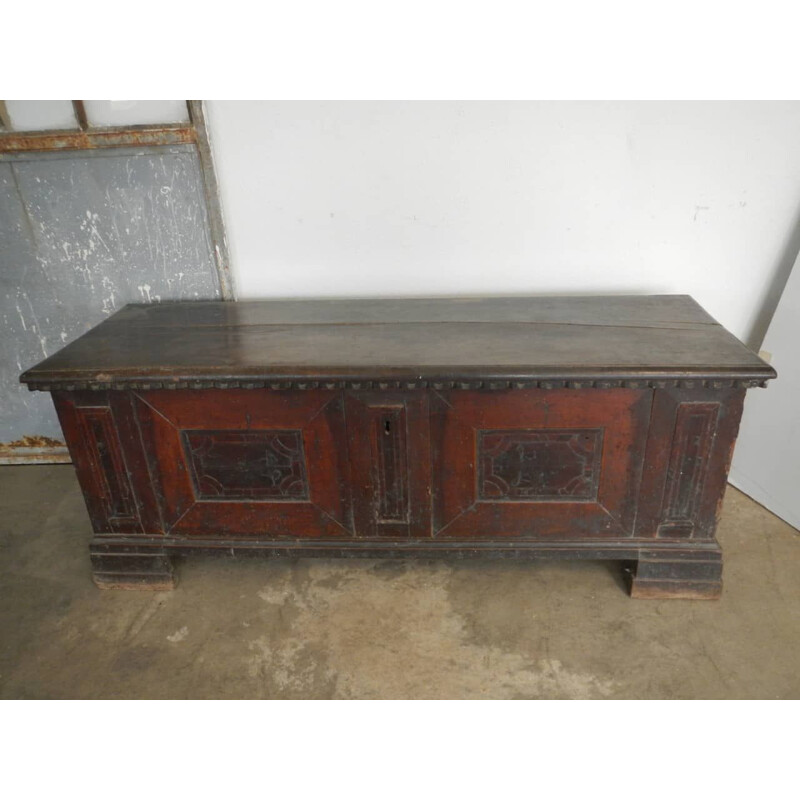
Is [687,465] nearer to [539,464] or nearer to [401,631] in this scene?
[539,464]


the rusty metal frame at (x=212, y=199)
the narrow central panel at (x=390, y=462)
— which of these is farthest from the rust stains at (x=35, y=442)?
the narrow central panel at (x=390, y=462)

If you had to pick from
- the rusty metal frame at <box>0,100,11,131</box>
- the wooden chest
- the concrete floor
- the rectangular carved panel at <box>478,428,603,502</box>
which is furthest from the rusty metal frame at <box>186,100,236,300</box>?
the rectangular carved panel at <box>478,428,603,502</box>

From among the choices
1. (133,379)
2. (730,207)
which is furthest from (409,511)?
(730,207)

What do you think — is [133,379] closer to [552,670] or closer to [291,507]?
[291,507]

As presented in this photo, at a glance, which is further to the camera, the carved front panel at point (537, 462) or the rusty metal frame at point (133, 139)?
the rusty metal frame at point (133, 139)

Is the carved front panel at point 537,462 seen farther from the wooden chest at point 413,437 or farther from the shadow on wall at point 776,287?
the shadow on wall at point 776,287

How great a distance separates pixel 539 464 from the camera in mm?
1758

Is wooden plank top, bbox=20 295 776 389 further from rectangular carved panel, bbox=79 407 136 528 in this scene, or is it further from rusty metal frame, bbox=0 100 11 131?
rusty metal frame, bbox=0 100 11 131

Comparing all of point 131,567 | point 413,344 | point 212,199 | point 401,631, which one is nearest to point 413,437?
point 413,344

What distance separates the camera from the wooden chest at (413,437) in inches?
65.6

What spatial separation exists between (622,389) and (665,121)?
0.97m

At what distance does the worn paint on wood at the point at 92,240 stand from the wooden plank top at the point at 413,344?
7.3 inches

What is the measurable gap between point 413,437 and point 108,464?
2.92 ft

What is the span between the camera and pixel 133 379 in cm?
170
